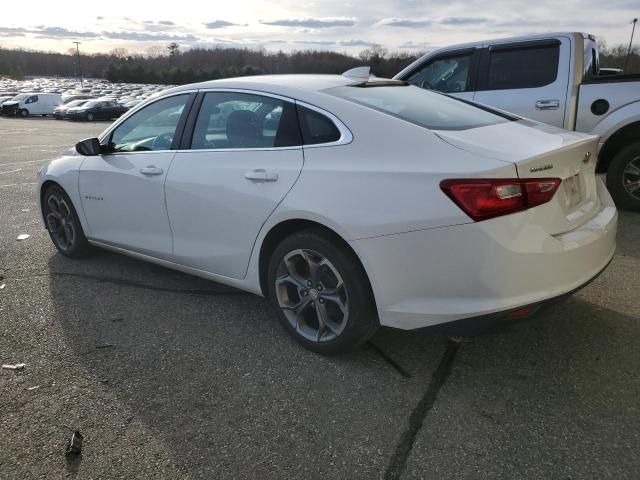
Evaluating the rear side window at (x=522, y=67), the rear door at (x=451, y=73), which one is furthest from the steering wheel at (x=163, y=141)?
the rear side window at (x=522, y=67)

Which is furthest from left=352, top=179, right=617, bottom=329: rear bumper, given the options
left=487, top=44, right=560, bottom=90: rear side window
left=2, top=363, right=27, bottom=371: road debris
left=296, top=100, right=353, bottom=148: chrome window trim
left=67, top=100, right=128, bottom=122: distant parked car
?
left=67, top=100, right=128, bottom=122: distant parked car

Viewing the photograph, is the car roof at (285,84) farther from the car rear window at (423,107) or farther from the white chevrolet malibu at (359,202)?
the car rear window at (423,107)

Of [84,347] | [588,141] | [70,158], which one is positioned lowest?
[84,347]

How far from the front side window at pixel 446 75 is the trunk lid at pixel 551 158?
370cm

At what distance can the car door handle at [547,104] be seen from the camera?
5.99 metres

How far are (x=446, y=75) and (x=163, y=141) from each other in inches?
164

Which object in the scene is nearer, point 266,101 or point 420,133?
point 420,133

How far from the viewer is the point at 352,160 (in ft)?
9.21

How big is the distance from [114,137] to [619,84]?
16.8 feet

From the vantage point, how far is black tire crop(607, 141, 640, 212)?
5.91m

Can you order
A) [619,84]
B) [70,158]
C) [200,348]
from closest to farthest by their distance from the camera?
[200,348] < [70,158] < [619,84]

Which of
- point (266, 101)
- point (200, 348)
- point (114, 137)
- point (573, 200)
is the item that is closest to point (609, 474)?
point (573, 200)

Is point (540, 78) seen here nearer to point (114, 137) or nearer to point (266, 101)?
point (266, 101)

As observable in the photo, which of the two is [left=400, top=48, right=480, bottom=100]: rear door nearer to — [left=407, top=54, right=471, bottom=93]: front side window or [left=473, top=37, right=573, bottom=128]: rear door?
[left=407, top=54, right=471, bottom=93]: front side window
